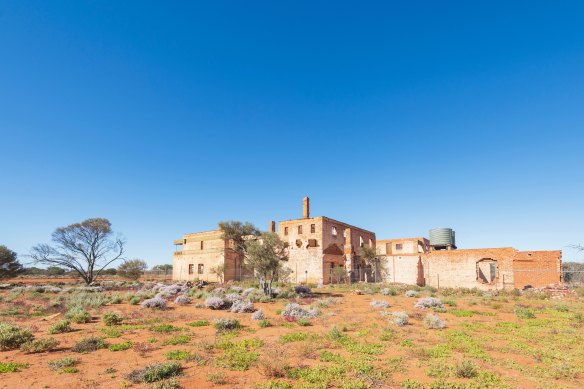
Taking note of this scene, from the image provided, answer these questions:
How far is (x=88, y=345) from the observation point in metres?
10.5

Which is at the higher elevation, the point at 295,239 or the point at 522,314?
the point at 295,239

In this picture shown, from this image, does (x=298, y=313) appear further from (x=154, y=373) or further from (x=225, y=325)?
(x=154, y=373)

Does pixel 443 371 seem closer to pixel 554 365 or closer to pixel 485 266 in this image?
pixel 554 365

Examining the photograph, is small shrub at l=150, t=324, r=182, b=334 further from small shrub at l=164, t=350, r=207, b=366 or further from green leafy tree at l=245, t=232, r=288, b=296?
green leafy tree at l=245, t=232, r=288, b=296

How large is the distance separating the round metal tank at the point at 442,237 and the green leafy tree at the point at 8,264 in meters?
62.2

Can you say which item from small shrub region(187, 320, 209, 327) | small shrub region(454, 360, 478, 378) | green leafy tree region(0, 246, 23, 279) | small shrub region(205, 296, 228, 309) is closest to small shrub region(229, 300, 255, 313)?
small shrub region(205, 296, 228, 309)

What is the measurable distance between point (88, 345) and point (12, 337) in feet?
8.04

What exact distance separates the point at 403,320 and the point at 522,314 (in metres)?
7.33

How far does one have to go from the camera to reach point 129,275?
4969 cm

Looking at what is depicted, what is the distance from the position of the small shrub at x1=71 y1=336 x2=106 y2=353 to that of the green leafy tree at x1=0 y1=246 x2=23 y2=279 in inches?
1863

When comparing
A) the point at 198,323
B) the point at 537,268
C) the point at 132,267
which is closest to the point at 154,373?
the point at 198,323

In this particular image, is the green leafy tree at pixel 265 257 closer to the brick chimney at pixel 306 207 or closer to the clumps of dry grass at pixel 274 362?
the clumps of dry grass at pixel 274 362

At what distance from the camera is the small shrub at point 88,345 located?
10211 mm

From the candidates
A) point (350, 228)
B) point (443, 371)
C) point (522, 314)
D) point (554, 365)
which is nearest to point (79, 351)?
point (443, 371)
